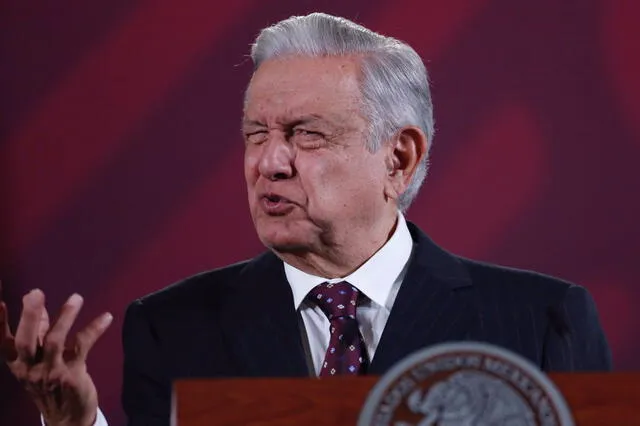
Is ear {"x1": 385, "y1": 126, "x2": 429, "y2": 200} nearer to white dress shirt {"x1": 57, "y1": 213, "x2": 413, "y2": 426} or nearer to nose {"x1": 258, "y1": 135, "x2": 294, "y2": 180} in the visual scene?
white dress shirt {"x1": 57, "y1": 213, "x2": 413, "y2": 426}

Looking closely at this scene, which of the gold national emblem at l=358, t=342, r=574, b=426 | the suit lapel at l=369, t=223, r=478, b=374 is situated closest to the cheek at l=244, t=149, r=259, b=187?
the suit lapel at l=369, t=223, r=478, b=374

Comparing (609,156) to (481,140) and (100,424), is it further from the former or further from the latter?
(100,424)

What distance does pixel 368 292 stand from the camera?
1.48 meters

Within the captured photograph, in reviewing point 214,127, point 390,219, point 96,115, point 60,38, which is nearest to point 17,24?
point 60,38

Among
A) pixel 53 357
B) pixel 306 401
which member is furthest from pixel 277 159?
pixel 306 401

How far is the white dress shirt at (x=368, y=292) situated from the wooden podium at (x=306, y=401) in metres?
0.50

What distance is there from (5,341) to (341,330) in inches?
18.1

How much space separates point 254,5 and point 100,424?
31.9 inches

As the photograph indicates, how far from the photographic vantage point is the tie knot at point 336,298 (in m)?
1.43

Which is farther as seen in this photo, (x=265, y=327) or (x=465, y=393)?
(x=265, y=327)

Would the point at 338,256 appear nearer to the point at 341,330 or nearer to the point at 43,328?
the point at 341,330

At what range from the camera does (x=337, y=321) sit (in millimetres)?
1413

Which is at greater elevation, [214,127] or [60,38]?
[60,38]

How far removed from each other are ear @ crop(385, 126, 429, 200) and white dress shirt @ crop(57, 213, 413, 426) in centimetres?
8
